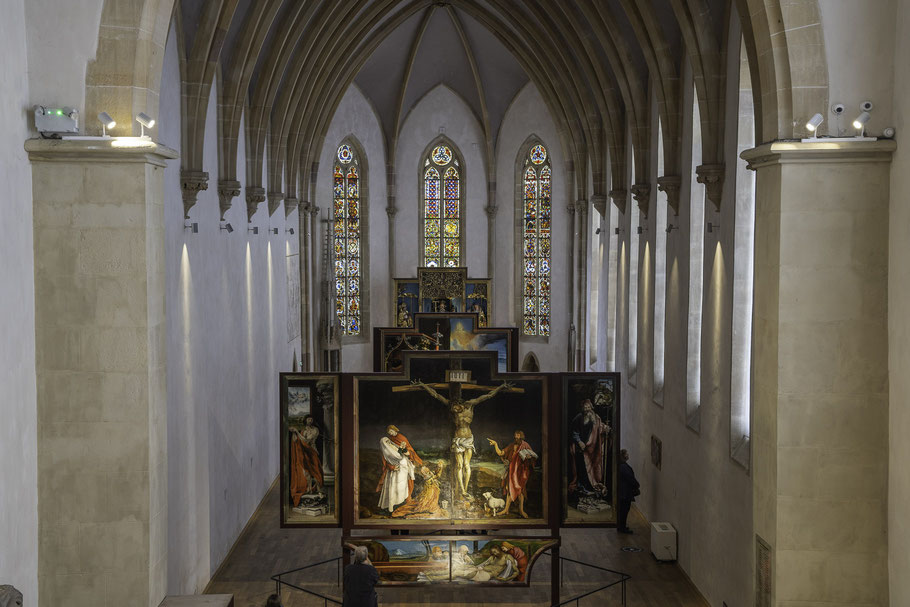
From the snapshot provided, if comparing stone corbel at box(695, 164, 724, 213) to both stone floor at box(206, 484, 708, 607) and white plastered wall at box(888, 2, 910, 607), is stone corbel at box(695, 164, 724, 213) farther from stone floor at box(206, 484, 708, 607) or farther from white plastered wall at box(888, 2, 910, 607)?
stone floor at box(206, 484, 708, 607)

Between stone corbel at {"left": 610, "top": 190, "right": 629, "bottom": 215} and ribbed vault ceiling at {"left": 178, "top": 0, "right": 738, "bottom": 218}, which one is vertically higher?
ribbed vault ceiling at {"left": 178, "top": 0, "right": 738, "bottom": 218}

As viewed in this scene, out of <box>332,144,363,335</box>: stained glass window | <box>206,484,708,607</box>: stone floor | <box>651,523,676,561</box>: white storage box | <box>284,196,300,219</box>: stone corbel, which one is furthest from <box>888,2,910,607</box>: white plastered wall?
<box>332,144,363,335</box>: stained glass window

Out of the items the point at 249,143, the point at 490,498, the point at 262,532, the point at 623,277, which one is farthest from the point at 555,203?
the point at 490,498

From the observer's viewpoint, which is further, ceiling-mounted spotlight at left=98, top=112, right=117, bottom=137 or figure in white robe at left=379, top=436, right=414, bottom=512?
figure in white robe at left=379, top=436, right=414, bottom=512

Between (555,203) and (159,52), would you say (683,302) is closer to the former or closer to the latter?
(159,52)

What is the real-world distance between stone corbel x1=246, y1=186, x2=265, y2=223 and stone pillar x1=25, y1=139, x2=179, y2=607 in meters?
10.2

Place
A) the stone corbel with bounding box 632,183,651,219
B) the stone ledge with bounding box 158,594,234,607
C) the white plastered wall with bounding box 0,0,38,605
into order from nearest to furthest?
the white plastered wall with bounding box 0,0,38,605 → the stone ledge with bounding box 158,594,234,607 → the stone corbel with bounding box 632,183,651,219

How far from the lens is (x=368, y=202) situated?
108 feet

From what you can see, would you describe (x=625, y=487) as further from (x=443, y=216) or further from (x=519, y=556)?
(x=443, y=216)

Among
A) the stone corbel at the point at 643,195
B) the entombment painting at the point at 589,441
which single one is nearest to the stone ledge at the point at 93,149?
the entombment painting at the point at 589,441

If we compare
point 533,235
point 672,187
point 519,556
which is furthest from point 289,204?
point 519,556

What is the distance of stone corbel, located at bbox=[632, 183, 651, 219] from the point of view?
19.0 metres

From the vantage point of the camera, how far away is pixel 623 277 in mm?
21703

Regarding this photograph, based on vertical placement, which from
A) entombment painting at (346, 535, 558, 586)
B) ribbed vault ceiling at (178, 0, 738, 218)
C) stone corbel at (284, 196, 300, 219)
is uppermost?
ribbed vault ceiling at (178, 0, 738, 218)
